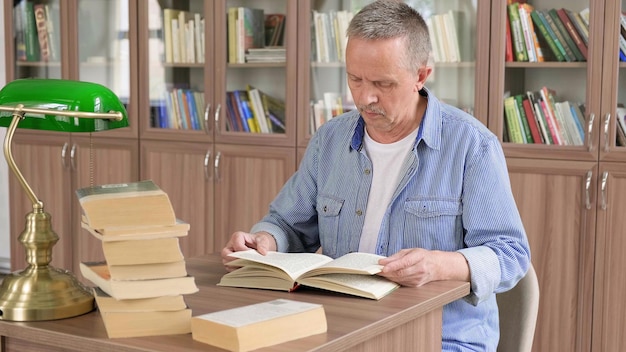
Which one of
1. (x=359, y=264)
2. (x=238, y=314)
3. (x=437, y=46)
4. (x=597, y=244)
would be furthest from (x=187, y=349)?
(x=437, y=46)

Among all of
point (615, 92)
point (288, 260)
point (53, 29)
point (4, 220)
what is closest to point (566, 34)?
point (615, 92)

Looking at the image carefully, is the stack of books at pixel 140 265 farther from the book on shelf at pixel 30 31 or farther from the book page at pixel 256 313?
the book on shelf at pixel 30 31

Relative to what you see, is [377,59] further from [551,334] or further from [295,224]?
[551,334]

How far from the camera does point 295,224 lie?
2361mm

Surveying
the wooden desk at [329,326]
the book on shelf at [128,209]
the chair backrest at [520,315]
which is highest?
the book on shelf at [128,209]

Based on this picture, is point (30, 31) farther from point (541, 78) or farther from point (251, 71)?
point (541, 78)

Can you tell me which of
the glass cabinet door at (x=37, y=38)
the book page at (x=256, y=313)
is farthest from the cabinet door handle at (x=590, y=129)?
the glass cabinet door at (x=37, y=38)

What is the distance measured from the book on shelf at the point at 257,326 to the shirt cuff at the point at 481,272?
51 centimetres

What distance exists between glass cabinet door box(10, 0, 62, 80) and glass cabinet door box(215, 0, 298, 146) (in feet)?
3.12

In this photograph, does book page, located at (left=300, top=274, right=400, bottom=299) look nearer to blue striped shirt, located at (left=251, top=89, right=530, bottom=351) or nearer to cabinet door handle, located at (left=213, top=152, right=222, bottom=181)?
blue striped shirt, located at (left=251, top=89, right=530, bottom=351)

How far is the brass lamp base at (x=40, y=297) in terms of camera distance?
5.29ft

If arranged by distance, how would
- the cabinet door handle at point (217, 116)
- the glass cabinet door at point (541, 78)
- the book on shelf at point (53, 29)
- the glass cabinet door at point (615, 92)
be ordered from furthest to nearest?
1. the book on shelf at point (53, 29)
2. the cabinet door handle at point (217, 116)
3. the glass cabinet door at point (541, 78)
4. the glass cabinet door at point (615, 92)

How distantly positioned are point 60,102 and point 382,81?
2.53 ft

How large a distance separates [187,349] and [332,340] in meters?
0.23
